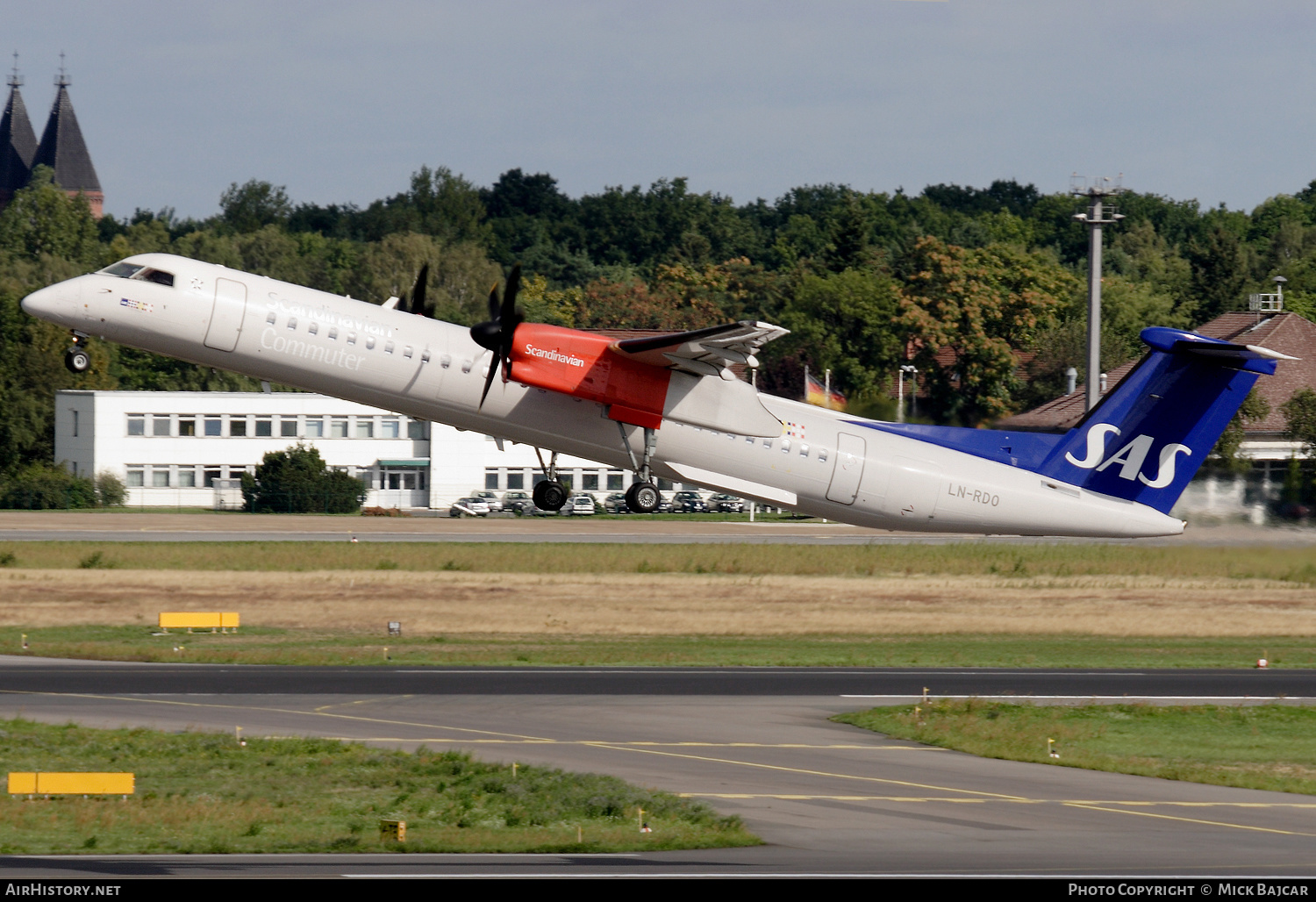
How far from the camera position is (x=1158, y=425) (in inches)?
1266

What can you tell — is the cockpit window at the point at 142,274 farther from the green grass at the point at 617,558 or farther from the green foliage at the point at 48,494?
the green foliage at the point at 48,494

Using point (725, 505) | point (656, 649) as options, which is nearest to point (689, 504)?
point (725, 505)

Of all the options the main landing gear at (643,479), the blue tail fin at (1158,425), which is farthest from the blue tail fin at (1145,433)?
the main landing gear at (643,479)

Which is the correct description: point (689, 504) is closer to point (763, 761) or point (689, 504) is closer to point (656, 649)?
point (656, 649)

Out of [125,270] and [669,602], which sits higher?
[125,270]

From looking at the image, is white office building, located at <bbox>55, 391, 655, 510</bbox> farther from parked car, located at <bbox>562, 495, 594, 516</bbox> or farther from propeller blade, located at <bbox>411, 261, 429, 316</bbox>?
propeller blade, located at <bbox>411, 261, 429, 316</bbox>

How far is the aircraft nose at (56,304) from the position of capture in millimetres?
28359

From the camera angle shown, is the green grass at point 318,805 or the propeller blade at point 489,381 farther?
the propeller blade at point 489,381

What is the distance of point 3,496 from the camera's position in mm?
105938

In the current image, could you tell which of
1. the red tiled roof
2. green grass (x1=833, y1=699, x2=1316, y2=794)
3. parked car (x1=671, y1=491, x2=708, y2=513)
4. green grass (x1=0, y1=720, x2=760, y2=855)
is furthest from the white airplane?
parked car (x1=671, y1=491, x2=708, y2=513)

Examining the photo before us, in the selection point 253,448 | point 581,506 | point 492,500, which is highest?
point 253,448

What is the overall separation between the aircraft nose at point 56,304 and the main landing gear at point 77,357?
541 mm

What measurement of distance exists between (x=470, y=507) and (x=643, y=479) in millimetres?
78393
